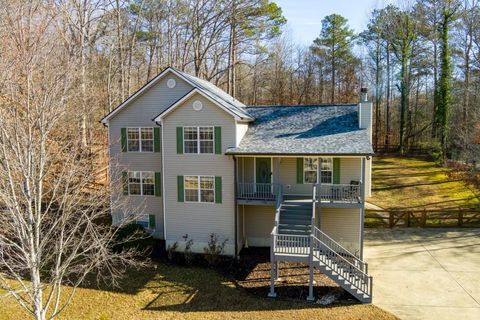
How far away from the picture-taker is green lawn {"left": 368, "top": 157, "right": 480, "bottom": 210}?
25.0 m

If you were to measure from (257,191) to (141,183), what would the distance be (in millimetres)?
6417

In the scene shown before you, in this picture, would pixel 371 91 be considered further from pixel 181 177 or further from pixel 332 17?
pixel 181 177

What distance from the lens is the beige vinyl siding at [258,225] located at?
18378 mm

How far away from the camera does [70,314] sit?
1271cm

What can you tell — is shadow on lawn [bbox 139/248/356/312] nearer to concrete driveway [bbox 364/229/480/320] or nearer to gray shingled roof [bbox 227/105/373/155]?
concrete driveway [bbox 364/229/480/320]

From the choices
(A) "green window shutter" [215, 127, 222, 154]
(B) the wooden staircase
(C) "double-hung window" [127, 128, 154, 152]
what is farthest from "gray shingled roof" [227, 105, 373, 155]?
(C) "double-hung window" [127, 128, 154, 152]

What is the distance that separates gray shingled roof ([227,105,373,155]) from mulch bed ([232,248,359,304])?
528 cm

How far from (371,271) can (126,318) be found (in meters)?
10.1

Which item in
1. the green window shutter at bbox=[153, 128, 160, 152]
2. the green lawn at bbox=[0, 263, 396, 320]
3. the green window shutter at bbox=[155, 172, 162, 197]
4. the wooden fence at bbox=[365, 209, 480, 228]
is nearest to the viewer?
the green lawn at bbox=[0, 263, 396, 320]

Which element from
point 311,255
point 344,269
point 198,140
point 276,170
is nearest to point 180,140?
point 198,140

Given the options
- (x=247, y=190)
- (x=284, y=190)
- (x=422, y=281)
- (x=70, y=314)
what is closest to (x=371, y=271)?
(x=422, y=281)

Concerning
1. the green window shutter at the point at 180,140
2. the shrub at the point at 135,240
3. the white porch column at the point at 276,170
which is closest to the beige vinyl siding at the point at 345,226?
the white porch column at the point at 276,170

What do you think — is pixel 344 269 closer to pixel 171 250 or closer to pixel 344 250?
pixel 344 250

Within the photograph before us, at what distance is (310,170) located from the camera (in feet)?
57.5
